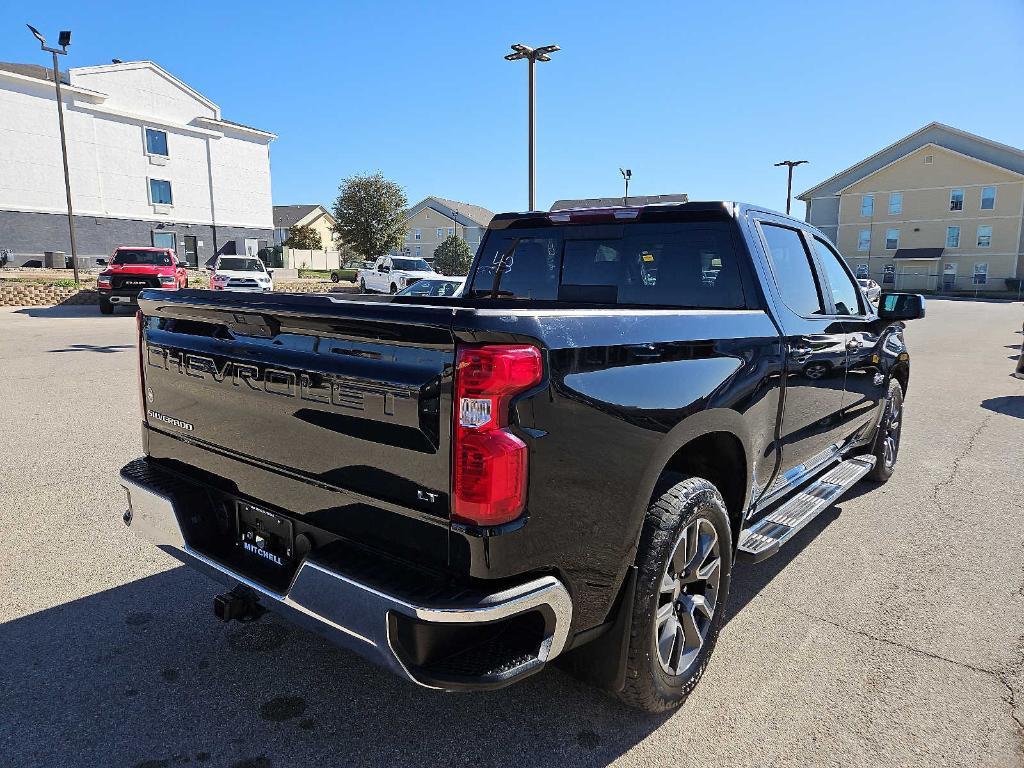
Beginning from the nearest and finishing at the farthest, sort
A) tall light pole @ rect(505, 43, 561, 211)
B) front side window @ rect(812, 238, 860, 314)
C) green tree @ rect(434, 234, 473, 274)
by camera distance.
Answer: front side window @ rect(812, 238, 860, 314) → tall light pole @ rect(505, 43, 561, 211) → green tree @ rect(434, 234, 473, 274)

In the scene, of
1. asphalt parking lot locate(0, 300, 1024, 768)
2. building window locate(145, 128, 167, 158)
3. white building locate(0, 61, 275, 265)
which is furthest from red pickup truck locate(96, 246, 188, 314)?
building window locate(145, 128, 167, 158)

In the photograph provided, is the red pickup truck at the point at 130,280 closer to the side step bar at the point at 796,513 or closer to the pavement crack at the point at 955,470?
the pavement crack at the point at 955,470

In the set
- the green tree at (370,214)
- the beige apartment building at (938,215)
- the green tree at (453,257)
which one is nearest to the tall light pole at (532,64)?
the green tree at (453,257)

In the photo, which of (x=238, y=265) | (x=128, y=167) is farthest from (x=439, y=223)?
(x=238, y=265)

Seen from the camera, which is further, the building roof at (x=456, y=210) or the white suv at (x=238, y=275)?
the building roof at (x=456, y=210)

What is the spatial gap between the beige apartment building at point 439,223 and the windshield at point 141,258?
53773 millimetres

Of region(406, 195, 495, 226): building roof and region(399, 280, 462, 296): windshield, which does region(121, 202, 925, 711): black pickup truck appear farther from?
region(406, 195, 495, 226): building roof

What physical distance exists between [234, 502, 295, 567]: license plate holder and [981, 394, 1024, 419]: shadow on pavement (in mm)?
8960

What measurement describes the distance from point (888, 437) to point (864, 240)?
205 ft

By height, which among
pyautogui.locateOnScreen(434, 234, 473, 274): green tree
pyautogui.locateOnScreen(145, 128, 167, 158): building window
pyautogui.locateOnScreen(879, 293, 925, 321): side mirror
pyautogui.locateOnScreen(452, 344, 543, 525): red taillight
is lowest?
pyautogui.locateOnScreen(452, 344, 543, 525): red taillight

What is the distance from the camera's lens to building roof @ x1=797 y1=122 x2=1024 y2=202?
5538cm

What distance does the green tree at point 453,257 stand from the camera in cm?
4688

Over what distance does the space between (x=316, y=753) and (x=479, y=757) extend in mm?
564

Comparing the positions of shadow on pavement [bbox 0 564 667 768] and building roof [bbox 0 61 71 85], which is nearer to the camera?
shadow on pavement [bbox 0 564 667 768]
